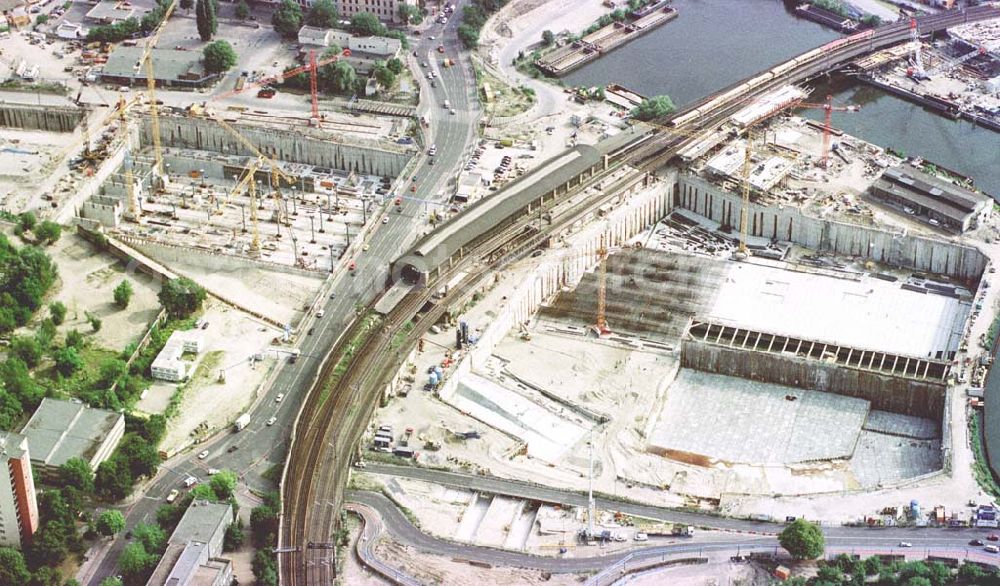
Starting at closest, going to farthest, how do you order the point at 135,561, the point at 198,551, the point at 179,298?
the point at 135,561
the point at 198,551
the point at 179,298

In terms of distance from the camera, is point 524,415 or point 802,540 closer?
point 802,540

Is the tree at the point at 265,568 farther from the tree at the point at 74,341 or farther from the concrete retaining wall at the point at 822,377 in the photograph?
the concrete retaining wall at the point at 822,377

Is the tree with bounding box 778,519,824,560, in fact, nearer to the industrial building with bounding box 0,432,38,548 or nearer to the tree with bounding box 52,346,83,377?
the industrial building with bounding box 0,432,38,548

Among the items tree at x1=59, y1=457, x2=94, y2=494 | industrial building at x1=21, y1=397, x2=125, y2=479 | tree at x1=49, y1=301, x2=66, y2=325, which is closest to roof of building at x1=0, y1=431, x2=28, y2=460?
tree at x1=59, y1=457, x2=94, y2=494

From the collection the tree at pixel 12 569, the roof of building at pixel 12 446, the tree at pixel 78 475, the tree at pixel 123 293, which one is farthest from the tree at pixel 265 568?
the tree at pixel 123 293

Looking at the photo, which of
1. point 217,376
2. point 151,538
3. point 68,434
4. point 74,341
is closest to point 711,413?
point 217,376

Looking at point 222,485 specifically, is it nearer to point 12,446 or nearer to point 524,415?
point 12,446

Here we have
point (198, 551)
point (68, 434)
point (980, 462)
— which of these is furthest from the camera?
point (68, 434)
